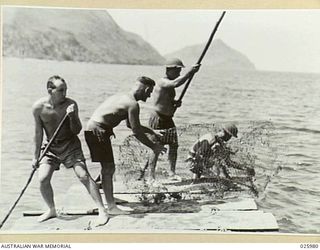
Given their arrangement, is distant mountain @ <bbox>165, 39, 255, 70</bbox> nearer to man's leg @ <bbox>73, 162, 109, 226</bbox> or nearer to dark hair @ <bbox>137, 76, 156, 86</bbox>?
dark hair @ <bbox>137, 76, 156, 86</bbox>

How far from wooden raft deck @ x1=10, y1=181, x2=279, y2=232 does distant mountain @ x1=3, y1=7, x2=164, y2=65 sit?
202 millimetres

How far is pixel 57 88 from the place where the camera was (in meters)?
0.86

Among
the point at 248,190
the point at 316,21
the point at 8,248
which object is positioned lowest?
the point at 8,248

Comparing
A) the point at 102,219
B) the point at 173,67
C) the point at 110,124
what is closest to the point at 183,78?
the point at 173,67

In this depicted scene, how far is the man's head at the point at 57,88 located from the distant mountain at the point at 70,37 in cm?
4

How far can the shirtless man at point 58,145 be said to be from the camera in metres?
0.85

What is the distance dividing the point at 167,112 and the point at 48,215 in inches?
9.2

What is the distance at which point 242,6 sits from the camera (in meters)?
0.88

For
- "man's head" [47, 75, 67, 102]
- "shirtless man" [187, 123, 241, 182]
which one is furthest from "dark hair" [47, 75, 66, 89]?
"shirtless man" [187, 123, 241, 182]

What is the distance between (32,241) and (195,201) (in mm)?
248

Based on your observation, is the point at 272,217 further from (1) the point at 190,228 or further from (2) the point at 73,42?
(2) the point at 73,42

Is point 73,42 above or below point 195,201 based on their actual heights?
above

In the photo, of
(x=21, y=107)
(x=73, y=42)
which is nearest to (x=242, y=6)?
(x=73, y=42)

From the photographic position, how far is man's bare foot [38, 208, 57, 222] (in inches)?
33.3
